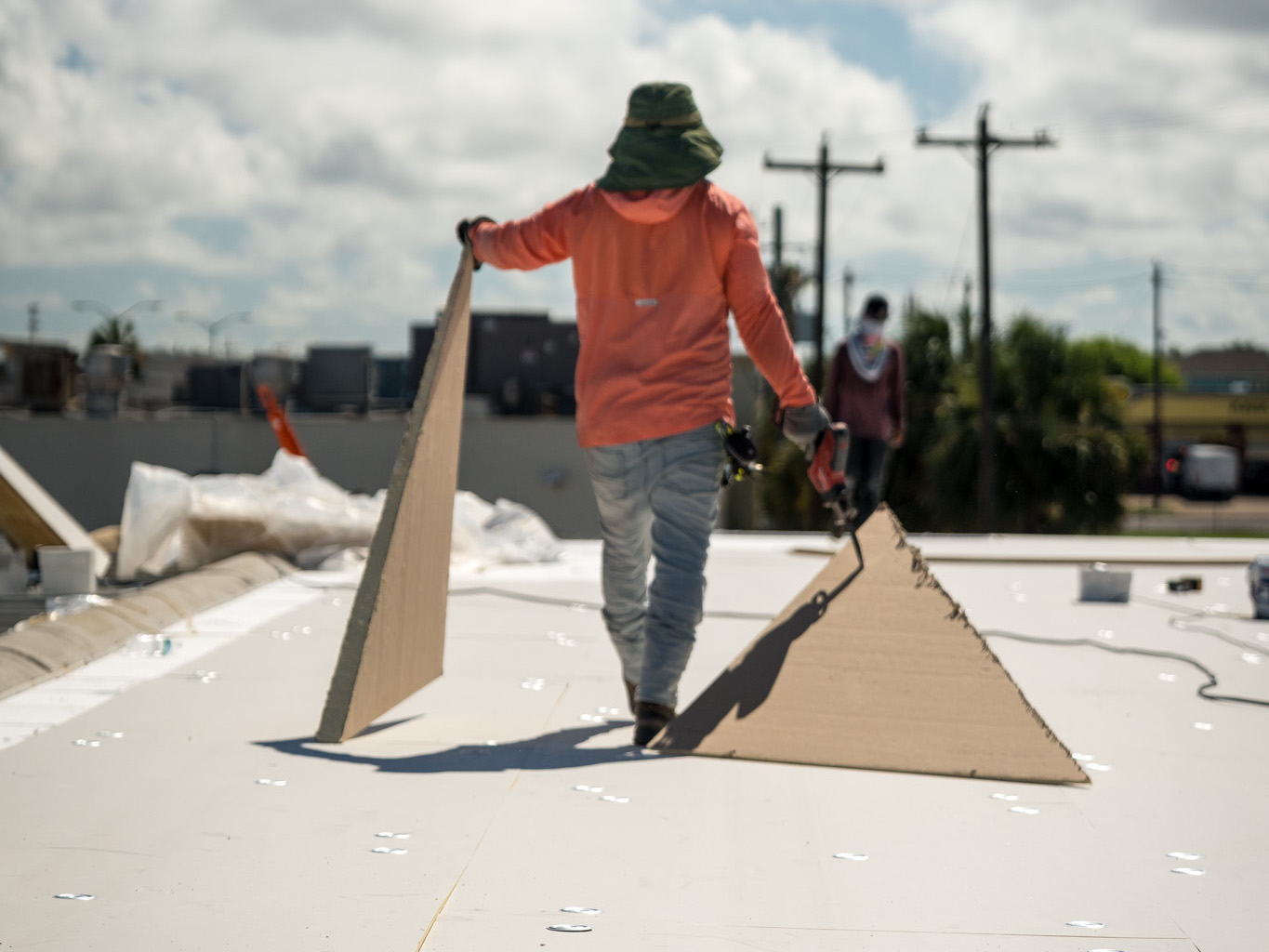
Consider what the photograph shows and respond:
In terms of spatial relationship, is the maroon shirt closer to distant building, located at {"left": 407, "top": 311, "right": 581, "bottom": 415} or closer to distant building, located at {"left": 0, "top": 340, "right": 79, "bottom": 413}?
distant building, located at {"left": 407, "top": 311, "right": 581, "bottom": 415}

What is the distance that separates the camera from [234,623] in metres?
5.81

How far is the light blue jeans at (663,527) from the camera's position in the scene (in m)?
3.70

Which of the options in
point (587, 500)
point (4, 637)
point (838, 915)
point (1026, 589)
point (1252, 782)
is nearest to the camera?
point (838, 915)

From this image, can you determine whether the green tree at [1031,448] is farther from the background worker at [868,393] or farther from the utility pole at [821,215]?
the background worker at [868,393]

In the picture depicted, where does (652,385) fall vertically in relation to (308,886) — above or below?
above

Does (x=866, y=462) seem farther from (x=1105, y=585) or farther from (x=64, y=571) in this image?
(x=64, y=571)

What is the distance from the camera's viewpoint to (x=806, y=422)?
386 cm

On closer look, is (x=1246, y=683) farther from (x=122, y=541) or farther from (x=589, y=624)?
(x=122, y=541)

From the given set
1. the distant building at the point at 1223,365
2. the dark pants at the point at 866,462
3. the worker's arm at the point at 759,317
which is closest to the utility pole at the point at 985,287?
the dark pants at the point at 866,462

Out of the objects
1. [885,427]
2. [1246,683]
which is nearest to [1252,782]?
[1246,683]

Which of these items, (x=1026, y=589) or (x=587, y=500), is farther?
(x=587, y=500)

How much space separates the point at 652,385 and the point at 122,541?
17.3ft

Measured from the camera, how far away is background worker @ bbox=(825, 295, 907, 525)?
8.57m

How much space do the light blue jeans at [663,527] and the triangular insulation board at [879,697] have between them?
0.15m
